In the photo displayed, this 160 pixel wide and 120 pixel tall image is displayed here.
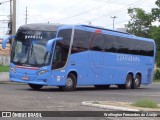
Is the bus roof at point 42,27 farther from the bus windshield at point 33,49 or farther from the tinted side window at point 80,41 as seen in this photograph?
the tinted side window at point 80,41

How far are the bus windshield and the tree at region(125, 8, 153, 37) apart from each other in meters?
45.2

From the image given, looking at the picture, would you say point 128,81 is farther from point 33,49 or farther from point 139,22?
point 139,22

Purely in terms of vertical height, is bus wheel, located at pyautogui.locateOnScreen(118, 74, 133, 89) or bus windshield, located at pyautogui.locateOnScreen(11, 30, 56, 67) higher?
bus windshield, located at pyautogui.locateOnScreen(11, 30, 56, 67)

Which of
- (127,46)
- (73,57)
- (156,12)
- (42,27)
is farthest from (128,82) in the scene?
(156,12)

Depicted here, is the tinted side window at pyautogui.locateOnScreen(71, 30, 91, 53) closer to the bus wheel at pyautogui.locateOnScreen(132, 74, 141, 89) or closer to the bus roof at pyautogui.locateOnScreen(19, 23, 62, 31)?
the bus roof at pyautogui.locateOnScreen(19, 23, 62, 31)

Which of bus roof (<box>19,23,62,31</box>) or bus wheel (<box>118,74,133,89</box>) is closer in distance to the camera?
bus roof (<box>19,23,62,31</box>)

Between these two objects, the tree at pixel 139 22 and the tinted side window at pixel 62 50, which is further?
the tree at pixel 139 22

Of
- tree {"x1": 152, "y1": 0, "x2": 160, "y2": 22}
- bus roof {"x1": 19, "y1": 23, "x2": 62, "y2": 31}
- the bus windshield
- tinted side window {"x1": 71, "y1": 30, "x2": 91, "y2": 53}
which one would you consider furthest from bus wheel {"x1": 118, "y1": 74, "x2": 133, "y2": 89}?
tree {"x1": 152, "y1": 0, "x2": 160, "y2": 22}

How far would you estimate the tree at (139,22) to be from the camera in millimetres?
69500

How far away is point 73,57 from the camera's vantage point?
83.1 feet

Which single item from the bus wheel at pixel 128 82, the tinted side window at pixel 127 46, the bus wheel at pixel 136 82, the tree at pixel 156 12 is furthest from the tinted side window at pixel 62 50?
the tree at pixel 156 12

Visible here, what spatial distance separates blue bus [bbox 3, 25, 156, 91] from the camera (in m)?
24.1

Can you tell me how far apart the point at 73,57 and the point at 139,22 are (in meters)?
48.2

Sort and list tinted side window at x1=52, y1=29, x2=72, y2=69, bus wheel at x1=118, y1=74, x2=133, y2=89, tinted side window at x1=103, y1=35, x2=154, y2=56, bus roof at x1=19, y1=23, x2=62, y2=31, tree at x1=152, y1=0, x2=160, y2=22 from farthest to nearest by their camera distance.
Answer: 1. tree at x1=152, y1=0, x2=160, y2=22
2. bus wheel at x1=118, y1=74, x2=133, y2=89
3. tinted side window at x1=103, y1=35, x2=154, y2=56
4. bus roof at x1=19, y1=23, x2=62, y2=31
5. tinted side window at x1=52, y1=29, x2=72, y2=69
